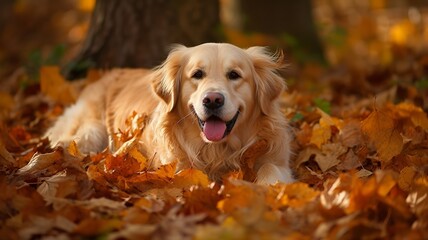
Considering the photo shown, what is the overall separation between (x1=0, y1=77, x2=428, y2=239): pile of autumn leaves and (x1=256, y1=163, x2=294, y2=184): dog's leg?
0.53 feet

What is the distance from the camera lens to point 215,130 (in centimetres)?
423

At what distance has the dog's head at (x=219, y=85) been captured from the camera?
13.6ft

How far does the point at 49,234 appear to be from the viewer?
3.00 metres

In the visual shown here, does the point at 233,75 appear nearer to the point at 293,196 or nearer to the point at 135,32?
the point at 293,196

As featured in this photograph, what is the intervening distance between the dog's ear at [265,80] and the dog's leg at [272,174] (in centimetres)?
42

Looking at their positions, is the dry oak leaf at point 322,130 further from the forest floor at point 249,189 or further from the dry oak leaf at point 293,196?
the dry oak leaf at point 293,196

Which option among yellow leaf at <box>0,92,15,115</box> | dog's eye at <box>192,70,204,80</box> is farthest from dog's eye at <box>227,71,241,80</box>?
yellow leaf at <box>0,92,15,115</box>

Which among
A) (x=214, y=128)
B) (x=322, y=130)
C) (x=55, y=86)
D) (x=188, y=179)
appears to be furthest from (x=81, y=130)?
(x=322, y=130)

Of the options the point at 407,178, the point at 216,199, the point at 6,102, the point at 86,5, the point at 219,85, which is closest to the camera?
the point at 216,199

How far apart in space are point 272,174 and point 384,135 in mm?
810

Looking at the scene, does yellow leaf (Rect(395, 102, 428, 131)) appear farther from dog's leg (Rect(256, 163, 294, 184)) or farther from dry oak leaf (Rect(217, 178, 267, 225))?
dry oak leaf (Rect(217, 178, 267, 225))

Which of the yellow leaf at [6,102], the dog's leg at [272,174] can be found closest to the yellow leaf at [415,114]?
the dog's leg at [272,174]

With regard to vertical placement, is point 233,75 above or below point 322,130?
above

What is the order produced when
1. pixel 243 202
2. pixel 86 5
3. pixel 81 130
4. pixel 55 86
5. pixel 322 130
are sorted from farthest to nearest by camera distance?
pixel 86 5 → pixel 55 86 → pixel 81 130 → pixel 322 130 → pixel 243 202
